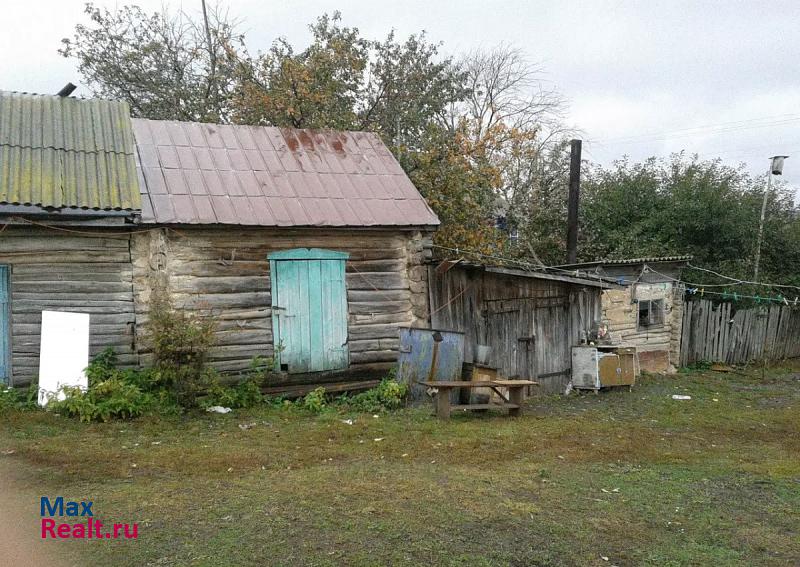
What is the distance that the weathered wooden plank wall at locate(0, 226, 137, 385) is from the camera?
27.9 ft

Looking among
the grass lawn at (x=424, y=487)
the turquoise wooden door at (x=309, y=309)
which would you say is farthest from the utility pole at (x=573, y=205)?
the turquoise wooden door at (x=309, y=309)

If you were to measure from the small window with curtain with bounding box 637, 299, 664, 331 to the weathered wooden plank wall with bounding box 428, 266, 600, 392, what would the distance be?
10.9 feet

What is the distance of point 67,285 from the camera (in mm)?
8703

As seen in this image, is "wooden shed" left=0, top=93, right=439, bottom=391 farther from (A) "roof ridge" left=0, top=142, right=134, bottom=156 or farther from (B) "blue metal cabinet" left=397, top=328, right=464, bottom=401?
(B) "blue metal cabinet" left=397, top=328, right=464, bottom=401

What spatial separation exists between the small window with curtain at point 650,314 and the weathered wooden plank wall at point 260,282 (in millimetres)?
6710

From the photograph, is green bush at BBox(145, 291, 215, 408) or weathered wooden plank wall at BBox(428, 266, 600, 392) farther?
weathered wooden plank wall at BBox(428, 266, 600, 392)

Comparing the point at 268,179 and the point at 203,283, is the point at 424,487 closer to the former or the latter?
the point at 203,283

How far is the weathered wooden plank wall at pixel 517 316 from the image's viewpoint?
10.8 metres

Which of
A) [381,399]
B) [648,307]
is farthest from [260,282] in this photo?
[648,307]

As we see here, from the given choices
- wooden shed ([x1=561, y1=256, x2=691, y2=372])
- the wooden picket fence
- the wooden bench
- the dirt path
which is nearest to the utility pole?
wooden shed ([x1=561, y1=256, x2=691, y2=372])

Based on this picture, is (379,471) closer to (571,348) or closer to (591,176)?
(571,348)

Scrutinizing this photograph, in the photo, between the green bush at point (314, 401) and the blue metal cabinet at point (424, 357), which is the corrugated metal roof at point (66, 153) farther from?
the blue metal cabinet at point (424, 357)

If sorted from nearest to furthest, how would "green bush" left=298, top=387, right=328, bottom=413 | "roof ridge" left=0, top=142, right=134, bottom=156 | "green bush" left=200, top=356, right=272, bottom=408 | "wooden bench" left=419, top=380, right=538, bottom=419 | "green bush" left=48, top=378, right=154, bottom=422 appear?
"green bush" left=48, top=378, right=154, bottom=422
"wooden bench" left=419, top=380, right=538, bottom=419
"green bush" left=200, top=356, right=272, bottom=408
"roof ridge" left=0, top=142, right=134, bottom=156
"green bush" left=298, top=387, right=328, bottom=413

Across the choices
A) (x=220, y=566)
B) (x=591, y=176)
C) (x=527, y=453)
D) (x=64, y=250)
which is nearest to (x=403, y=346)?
(x=527, y=453)
